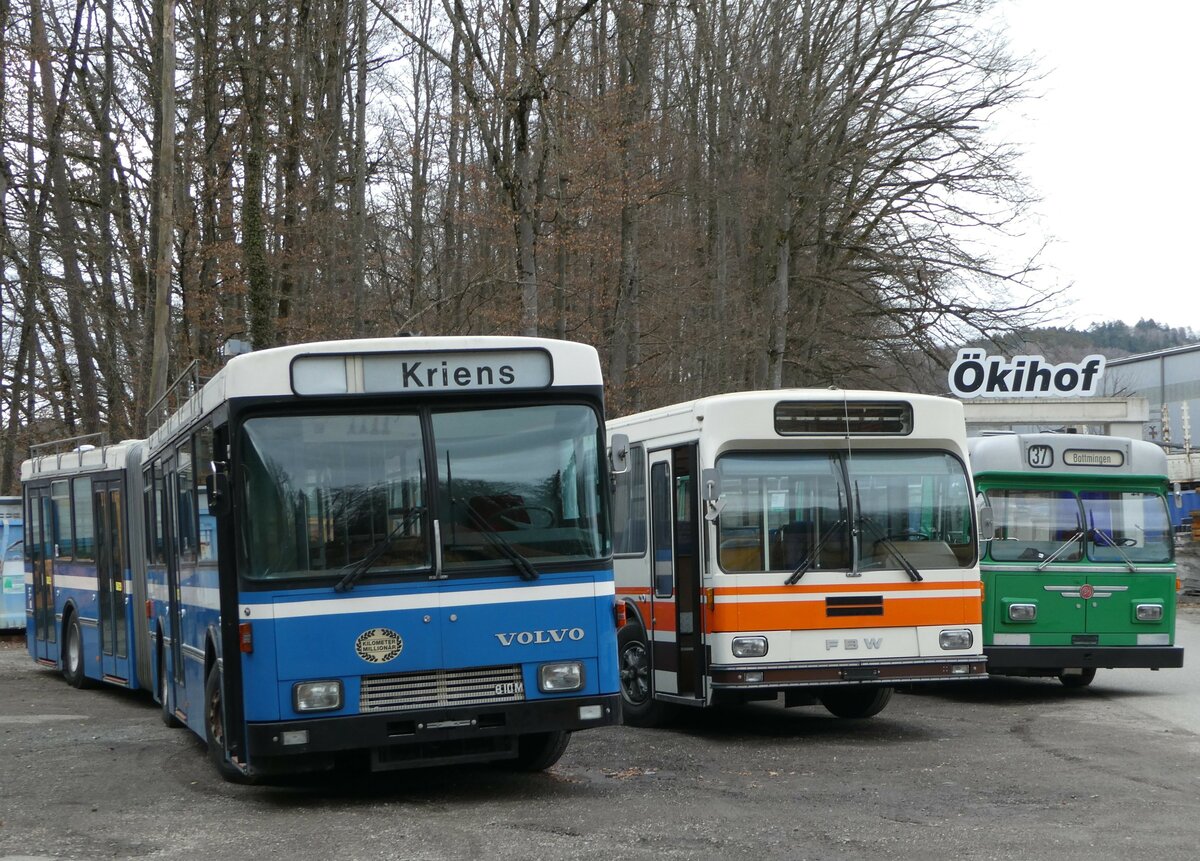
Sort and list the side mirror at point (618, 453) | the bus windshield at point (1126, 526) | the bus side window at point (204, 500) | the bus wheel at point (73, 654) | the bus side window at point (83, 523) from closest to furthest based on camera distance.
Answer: the side mirror at point (618, 453)
the bus side window at point (204, 500)
the bus windshield at point (1126, 526)
the bus side window at point (83, 523)
the bus wheel at point (73, 654)

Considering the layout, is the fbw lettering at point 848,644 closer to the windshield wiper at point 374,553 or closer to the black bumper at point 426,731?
the black bumper at point 426,731

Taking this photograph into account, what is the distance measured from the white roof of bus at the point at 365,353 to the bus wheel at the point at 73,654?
1017 centimetres

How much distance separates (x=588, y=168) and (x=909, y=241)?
11.6 m

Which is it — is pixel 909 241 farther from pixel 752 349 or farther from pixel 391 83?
pixel 391 83

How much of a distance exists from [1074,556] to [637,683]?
4.80 metres

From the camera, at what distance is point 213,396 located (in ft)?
33.7

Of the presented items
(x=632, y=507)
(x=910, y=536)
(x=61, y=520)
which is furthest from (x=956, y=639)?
(x=61, y=520)

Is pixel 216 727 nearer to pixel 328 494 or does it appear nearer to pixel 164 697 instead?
pixel 328 494

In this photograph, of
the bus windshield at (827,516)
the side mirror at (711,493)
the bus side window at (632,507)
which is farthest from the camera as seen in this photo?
the bus side window at (632,507)

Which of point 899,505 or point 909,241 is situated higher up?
point 909,241

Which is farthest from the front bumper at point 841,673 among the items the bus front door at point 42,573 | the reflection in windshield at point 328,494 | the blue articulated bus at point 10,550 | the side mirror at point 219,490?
the blue articulated bus at point 10,550

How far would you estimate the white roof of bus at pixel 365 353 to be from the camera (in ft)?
A: 31.2

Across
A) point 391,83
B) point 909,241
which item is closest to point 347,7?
point 391,83

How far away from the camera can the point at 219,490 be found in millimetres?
9438
